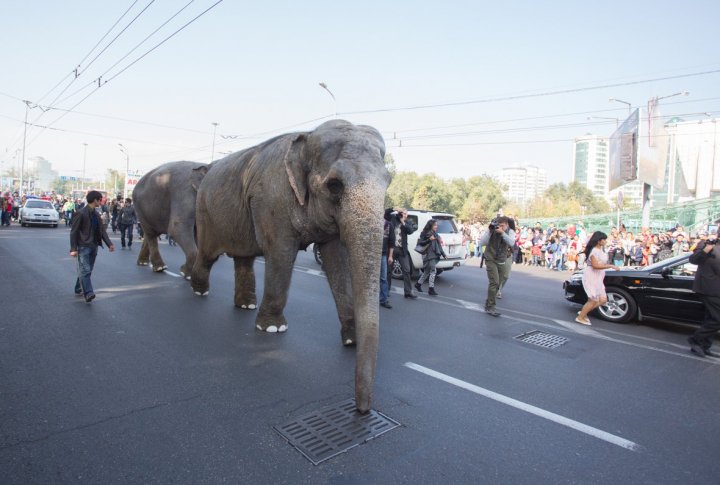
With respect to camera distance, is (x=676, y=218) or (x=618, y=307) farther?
(x=676, y=218)

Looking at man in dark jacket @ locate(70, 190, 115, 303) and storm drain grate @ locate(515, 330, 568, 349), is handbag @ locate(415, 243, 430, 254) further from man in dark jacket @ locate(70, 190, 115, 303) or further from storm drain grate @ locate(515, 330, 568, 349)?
man in dark jacket @ locate(70, 190, 115, 303)

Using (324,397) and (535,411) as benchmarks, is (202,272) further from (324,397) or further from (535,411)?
(535,411)

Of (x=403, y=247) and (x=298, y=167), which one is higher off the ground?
(x=298, y=167)

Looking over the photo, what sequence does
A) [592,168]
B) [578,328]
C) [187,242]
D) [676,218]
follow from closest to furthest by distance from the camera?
1. [578,328]
2. [187,242]
3. [676,218]
4. [592,168]

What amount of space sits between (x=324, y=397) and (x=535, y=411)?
6.30 ft

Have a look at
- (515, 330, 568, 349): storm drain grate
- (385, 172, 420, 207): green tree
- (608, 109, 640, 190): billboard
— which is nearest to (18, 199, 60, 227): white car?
(515, 330, 568, 349): storm drain grate

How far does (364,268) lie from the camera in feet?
12.4

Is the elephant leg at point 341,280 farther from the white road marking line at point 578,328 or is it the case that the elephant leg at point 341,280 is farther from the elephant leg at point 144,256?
the elephant leg at point 144,256

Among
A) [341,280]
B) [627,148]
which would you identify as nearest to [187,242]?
[341,280]

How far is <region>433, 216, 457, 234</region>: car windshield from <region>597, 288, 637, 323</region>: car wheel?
496cm

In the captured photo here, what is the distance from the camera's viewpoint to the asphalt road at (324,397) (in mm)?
2996

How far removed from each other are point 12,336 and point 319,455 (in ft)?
15.2

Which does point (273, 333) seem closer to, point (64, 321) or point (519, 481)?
point (64, 321)

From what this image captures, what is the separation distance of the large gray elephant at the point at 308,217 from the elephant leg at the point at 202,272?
27mm
